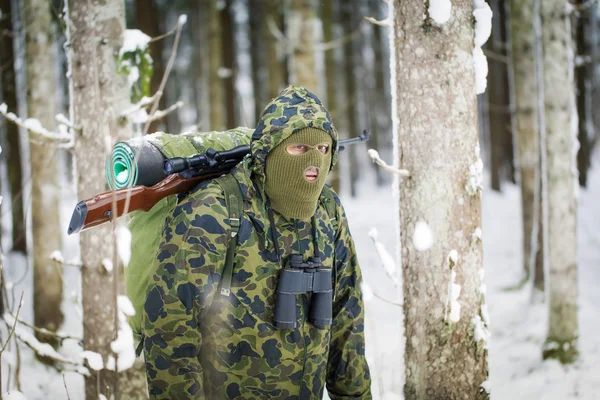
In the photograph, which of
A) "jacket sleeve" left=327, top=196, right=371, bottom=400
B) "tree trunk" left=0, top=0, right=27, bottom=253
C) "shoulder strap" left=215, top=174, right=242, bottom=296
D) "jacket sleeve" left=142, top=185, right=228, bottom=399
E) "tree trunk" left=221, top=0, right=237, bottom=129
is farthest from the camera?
"tree trunk" left=221, top=0, right=237, bottom=129

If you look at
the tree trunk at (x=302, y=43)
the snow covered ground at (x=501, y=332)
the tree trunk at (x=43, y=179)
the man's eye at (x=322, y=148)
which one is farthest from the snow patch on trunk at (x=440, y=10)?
the tree trunk at (x=43, y=179)

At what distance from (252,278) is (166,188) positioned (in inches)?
22.8

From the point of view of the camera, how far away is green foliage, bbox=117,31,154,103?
3.28 meters

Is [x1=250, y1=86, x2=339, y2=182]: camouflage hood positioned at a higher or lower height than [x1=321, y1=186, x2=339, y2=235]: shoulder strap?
higher

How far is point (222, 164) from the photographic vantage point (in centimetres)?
243

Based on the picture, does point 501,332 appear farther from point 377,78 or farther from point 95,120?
point 377,78

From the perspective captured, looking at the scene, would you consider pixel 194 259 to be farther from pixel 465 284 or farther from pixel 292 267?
pixel 465 284

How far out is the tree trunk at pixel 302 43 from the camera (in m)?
5.78

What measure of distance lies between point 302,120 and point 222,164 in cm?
50

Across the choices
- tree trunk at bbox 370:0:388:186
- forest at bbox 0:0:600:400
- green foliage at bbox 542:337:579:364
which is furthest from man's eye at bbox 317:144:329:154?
tree trunk at bbox 370:0:388:186

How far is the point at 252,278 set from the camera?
87.4 inches

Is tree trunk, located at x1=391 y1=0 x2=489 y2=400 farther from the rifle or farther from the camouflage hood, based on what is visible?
the rifle

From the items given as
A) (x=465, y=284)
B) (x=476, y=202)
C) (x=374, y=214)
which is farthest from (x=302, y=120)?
(x=374, y=214)

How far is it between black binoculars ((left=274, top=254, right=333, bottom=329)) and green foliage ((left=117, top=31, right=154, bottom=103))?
6.24 ft
